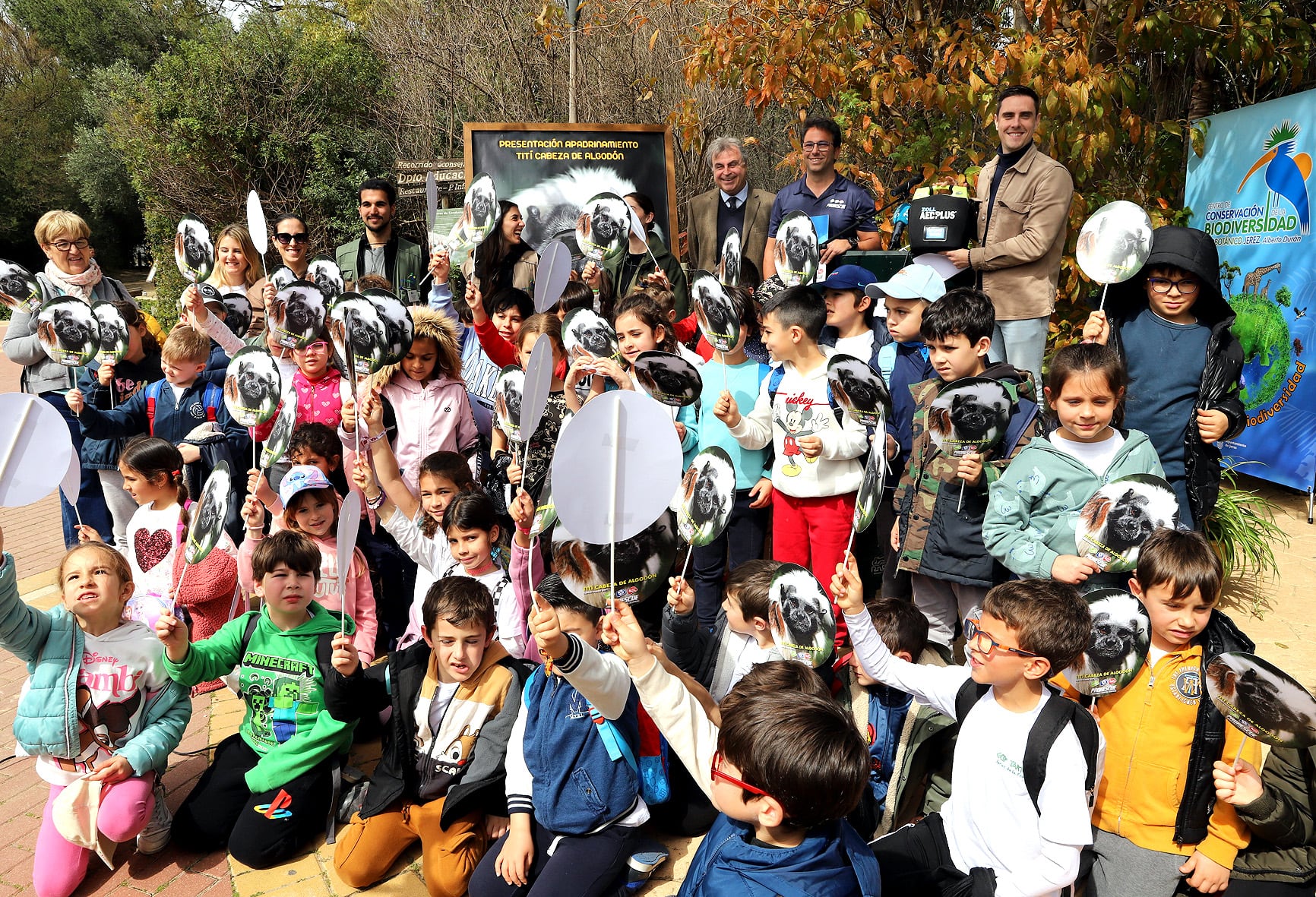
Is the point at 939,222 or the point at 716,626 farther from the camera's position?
the point at 939,222

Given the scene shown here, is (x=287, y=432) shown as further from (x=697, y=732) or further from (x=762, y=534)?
(x=697, y=732)

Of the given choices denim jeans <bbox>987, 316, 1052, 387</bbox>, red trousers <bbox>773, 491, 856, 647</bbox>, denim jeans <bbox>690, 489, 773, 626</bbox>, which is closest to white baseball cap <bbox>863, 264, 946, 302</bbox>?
denim jeans <bbox>987, 316, 1052, 387</bbox>

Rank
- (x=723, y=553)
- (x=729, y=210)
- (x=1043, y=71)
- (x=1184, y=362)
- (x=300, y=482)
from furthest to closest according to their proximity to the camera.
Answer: (x=729, y=210) → (x=1043, y=71) → (x=723, y=553) → (x=300, y=482) → (x=1184, y=362)

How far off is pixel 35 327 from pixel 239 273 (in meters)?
1.10

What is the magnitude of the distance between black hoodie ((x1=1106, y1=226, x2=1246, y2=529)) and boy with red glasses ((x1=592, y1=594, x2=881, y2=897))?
2.20 metres

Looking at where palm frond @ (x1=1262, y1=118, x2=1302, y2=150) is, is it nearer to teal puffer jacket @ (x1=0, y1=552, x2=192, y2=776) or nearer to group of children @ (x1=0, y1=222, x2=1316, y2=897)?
group of children @ (x1=0, y1=222, x2=1316, y2=897)

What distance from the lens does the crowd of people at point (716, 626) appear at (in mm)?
2477

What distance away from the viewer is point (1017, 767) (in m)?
2.46

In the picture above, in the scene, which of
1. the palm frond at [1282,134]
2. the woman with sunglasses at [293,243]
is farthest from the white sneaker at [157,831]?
the palm frond at [1282,134]

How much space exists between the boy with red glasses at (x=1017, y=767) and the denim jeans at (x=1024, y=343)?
2.25 metres

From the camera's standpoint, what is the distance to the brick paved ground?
3.11 m

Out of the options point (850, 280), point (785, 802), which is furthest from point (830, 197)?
point (785, 802)

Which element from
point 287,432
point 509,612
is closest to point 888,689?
point 509,612

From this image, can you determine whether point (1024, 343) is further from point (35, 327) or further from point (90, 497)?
point (35, 327)
